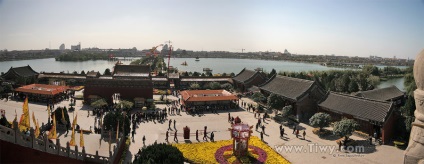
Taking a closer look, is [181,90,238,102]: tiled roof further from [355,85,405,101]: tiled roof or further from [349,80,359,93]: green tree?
[349,80,359,93]: green tree

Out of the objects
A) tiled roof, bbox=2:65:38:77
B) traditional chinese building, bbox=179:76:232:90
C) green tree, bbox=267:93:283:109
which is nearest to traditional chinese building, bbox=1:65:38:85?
tiled roof, bbox=2:65:38:77

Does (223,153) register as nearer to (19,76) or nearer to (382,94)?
(382,94)

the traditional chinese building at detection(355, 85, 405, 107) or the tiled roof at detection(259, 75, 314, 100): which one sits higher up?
the tiled roof at detection(259, 75, 314, 100)

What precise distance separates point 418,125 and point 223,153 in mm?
17911

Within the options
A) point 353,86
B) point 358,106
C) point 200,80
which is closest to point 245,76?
point 200,80

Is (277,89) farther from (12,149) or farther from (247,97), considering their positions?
(12,149)

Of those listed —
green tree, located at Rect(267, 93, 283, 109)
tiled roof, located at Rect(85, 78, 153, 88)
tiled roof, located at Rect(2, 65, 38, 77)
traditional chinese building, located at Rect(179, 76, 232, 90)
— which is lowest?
green tree, located at Rect(267, 93, 283, 109)

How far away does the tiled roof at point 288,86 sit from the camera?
3341 cm

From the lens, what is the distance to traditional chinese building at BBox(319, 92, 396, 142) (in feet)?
80.8

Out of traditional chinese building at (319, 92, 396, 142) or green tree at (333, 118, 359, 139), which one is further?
traditional chinese building at (319, 92, 396, 142)

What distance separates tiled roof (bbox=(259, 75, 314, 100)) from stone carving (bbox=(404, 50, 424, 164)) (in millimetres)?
28286

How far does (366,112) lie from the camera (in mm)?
26281

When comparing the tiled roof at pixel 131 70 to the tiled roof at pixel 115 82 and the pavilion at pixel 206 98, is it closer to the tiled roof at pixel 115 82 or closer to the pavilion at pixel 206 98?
the tiled roof at pixel 115 82

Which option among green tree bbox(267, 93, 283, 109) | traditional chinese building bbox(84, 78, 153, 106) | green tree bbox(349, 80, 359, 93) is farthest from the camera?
green tree bbox(349, 80, 359, 93)
